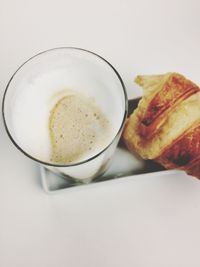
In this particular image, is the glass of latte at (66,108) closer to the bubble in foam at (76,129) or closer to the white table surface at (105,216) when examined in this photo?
the bubble in foam at (76,129)

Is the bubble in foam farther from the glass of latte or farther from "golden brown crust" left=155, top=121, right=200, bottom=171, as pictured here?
"golden brown crust" left=155, top=121, right=200, bottom=171

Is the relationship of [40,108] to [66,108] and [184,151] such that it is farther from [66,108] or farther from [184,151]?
[184,151]

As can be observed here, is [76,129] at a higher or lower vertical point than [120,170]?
higher

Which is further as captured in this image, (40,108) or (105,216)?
(105,216)

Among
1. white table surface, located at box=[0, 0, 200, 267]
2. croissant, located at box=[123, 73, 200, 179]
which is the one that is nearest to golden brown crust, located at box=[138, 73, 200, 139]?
croissant, located at box=[123, 73, 200, 179]

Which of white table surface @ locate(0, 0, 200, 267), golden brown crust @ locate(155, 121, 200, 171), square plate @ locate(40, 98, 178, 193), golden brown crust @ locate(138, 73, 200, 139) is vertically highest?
golden brown crust @ locate(138, 73, 200, 139)

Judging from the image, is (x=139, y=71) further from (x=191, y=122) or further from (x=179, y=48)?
(x=191, y=122)

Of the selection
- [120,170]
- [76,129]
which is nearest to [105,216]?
[120,170]
